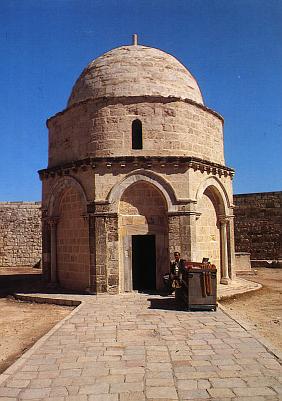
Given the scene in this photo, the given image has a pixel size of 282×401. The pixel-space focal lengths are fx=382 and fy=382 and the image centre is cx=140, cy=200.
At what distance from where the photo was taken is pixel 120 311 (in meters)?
9.42

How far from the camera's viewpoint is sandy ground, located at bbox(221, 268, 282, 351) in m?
8.18

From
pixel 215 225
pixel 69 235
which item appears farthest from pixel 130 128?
pixel 215 225

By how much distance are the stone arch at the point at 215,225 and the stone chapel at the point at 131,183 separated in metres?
0.04

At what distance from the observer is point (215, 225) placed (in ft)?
45.5

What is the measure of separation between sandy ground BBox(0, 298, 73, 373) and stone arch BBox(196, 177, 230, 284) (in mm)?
5229

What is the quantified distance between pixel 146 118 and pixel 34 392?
9.25 meters

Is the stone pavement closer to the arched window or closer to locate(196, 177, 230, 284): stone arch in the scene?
locate(196, 177, 230, 284): stone arch

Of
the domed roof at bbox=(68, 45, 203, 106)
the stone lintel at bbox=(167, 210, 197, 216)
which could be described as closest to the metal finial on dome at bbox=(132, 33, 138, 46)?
the domed roof at bbox=(68, 45, 203, 106)

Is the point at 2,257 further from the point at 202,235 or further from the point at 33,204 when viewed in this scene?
the point at 202,235

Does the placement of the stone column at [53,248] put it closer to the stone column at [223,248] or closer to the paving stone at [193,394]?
the stone column at [223,248]

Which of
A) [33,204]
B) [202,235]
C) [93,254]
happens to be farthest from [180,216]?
[33,204]

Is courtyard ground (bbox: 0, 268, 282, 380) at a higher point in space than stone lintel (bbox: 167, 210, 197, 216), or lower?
lower

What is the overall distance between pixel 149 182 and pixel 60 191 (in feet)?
10.9

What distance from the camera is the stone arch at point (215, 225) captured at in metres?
13.0
